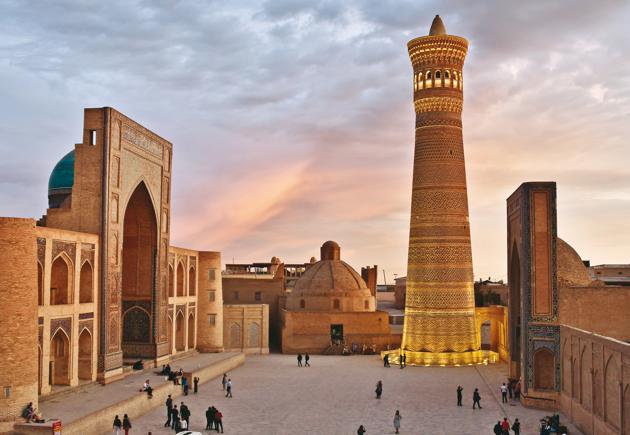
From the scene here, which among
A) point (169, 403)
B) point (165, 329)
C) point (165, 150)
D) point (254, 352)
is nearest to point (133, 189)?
point (165, 150)

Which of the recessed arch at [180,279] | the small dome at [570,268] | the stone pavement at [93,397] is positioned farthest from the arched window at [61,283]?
the small dome at [570,268]

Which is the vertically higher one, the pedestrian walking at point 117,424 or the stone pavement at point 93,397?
the stone pavement at point 93,397

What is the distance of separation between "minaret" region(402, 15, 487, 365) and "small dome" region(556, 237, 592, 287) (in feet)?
16.1

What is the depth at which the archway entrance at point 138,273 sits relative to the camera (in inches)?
1006

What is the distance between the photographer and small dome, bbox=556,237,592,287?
81.2ft

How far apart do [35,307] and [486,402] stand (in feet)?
41.3

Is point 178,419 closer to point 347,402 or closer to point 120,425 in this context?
point 120,425

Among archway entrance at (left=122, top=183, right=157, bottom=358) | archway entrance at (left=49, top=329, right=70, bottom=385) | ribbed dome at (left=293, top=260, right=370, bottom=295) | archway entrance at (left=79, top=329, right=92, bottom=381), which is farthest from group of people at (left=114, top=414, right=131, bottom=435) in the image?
ribbed dome at (left=293, top=260, right=370, bottom=295)

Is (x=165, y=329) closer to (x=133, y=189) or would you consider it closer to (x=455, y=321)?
(x=133, y=189)

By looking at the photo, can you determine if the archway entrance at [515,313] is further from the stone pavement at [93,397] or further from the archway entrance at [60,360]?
the archway entrance at [60,360]

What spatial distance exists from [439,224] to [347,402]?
35.2 feet

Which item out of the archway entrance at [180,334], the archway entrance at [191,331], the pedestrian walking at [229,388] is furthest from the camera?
the archway entrance at [191,331]

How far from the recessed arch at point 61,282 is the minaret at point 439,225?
15.1 metres

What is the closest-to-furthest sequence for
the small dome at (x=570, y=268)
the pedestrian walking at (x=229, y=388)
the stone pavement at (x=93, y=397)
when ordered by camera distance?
1. the stone pavement at (x=93, y=397)
2. the pedestrian walking at (x=229, y=388)
3. the small dome at (x=570, y=268)
